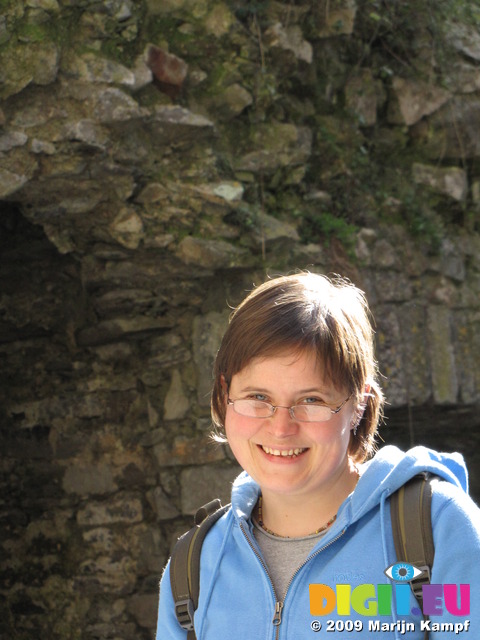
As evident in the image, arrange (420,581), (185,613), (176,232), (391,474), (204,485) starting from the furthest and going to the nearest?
(204,485) → (176,232) → (185,613) → (391,474) → (420,581)

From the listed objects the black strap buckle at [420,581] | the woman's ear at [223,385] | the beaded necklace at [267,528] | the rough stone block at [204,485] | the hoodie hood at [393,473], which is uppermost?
the woman's ear at [223,385]

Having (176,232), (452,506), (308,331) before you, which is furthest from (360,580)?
(176,232)

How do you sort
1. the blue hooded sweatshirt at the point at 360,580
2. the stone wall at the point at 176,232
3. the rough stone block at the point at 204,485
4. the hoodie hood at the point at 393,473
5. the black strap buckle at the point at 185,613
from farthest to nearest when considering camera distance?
the rough stone block at the point at 204,485
the stone wall at the point at 176,232
the black strap buckle at the point at 185,613
the hoodie hood at the point at 393,473
the blue hooded sweatshirt at the point at 360,580

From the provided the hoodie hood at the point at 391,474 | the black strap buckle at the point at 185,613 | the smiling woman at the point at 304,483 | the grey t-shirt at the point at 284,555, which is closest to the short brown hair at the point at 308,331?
the smiling woman at the point at 304,483

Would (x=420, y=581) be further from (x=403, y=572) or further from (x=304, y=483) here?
(x=304, y=483)

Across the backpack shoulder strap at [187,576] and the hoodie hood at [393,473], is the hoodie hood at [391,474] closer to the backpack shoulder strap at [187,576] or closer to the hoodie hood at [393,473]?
the hoodie hood at [393,473]

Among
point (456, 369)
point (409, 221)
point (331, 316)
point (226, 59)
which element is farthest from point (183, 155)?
point (331, 316)

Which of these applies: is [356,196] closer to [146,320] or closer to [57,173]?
[146,320]

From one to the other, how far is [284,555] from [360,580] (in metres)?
0.16

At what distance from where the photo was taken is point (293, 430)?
1468 mm

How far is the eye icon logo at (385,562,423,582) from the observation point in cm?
133

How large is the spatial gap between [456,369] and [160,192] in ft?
5.16

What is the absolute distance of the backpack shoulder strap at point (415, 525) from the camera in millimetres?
1337

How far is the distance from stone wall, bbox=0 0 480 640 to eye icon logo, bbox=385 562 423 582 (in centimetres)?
217
